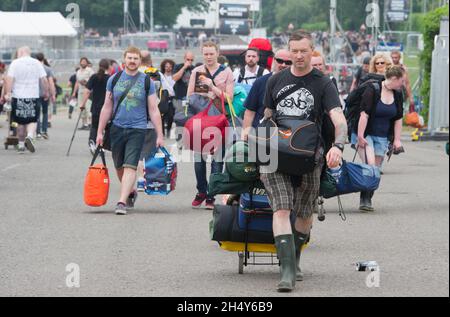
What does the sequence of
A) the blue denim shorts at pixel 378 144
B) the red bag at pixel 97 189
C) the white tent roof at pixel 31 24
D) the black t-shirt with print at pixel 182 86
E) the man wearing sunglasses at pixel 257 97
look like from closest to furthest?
the man wearing sunglasses at pixel 257 97 < the red bag at pixel 97 189 < the blue denim shorts at pixel 378 144 < the black t-shirt with print at pixel 182 86 < the white tent roof at pixel 31 24

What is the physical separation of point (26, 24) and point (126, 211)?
27325mm

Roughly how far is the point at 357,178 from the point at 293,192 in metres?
3.38

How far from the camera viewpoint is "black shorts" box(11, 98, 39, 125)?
21.0 meters

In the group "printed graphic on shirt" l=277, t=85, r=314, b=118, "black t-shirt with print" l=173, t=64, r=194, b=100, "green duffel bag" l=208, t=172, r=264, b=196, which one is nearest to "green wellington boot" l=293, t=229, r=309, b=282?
"green duffel bag" l=208, t=172, r=264, b=196

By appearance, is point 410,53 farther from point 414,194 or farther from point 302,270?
point 302,270

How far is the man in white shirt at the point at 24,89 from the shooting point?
68.4 ft

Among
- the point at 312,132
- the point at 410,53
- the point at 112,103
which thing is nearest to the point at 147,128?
the point at 112,103

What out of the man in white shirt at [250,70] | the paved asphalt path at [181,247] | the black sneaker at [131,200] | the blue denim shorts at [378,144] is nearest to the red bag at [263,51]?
the man in white shirt at [250,70]

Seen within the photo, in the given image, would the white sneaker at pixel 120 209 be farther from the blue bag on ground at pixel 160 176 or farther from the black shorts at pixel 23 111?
the black shorts at pixel 23 111

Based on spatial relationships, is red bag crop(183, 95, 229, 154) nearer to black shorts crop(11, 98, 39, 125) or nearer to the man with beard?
the man with beard

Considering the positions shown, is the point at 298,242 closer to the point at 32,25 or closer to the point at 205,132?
the point at 205,132

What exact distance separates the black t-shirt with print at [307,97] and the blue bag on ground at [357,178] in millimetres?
3020

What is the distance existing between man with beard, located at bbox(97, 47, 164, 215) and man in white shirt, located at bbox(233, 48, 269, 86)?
0.90 meters

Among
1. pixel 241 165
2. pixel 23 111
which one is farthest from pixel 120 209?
pixel 23 111
